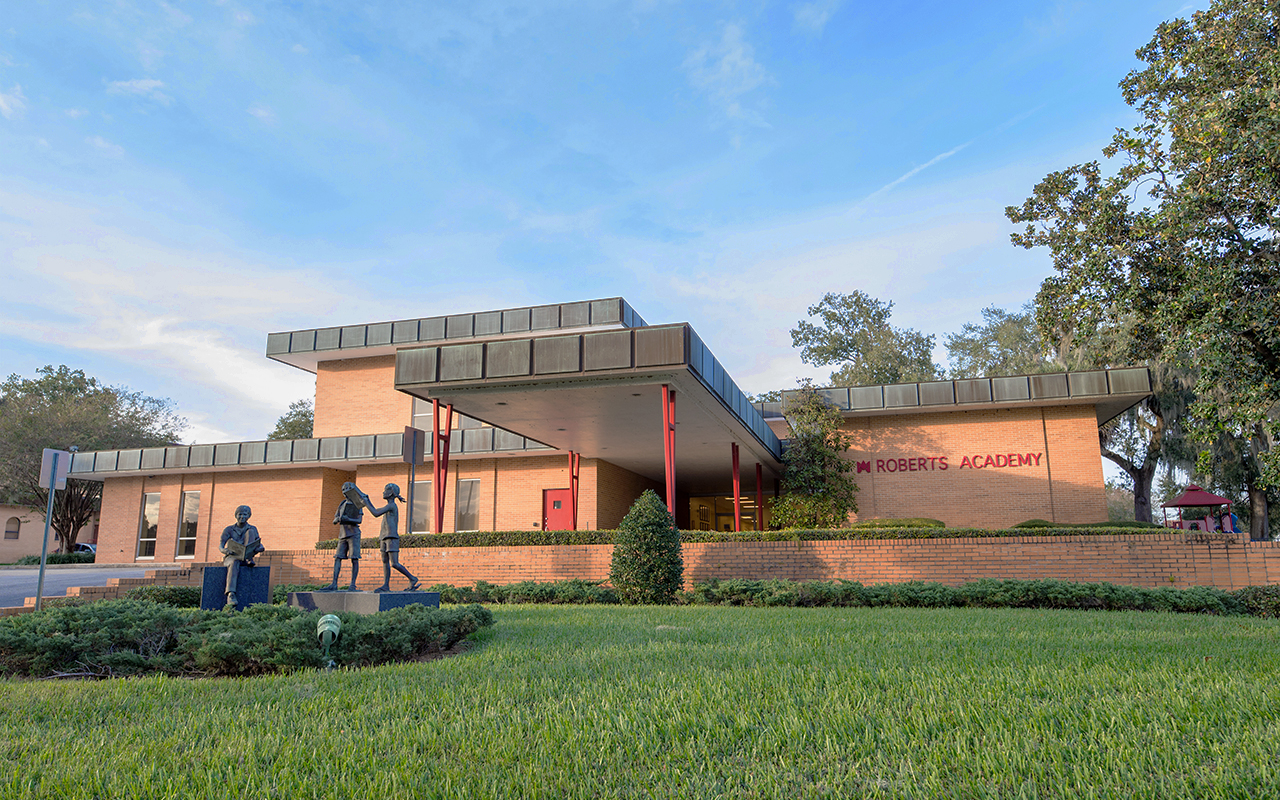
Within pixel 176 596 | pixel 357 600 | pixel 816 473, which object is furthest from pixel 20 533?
pixel 357 600

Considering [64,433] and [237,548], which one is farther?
[64,433]

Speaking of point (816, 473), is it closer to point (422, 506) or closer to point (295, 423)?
point (422, 506)

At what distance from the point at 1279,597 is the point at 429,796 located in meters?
13.6

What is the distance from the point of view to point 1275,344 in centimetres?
1285

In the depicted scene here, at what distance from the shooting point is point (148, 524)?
31.0 meters

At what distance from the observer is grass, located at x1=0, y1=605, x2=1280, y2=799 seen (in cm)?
318

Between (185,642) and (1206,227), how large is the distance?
54.3 ft

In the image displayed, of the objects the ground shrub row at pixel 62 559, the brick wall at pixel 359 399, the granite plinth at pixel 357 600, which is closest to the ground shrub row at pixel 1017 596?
the granite plinth at pixel 357 600

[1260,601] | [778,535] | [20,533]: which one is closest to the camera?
[1260,601]

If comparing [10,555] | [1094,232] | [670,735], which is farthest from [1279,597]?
[10,555]

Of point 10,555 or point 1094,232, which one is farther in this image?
point 10,555

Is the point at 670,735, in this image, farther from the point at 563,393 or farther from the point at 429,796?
the point at 563,393

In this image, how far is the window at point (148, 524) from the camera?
101 feet

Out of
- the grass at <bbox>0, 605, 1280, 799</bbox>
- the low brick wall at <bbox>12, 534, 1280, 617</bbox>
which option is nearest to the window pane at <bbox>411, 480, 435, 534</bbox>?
the low brick wall at <bbox>12, 534, 1280, 617</bbox>
